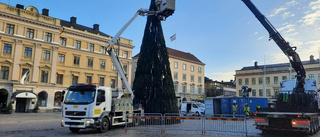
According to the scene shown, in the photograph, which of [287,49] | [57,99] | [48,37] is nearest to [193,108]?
[287,49]

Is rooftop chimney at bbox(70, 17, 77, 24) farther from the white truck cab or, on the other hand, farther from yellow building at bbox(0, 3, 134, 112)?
the white truck cab

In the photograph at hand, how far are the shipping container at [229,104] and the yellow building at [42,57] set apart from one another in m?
24.3

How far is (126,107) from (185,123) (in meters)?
3.82

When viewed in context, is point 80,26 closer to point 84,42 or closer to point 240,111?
point 84,42

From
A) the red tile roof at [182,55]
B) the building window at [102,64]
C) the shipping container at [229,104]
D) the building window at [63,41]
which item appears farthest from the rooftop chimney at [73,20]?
the shipping container at [229,104]

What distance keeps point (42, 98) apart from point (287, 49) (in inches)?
1378

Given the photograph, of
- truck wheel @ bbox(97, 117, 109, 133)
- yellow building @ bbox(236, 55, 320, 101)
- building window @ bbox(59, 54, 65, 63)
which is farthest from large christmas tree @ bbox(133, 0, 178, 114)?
yellow building @ bbox(236, 55, 320, 101)

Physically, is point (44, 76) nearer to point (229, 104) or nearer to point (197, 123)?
point (229, 104)

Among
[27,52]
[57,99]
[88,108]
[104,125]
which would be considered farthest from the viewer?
[57,99]

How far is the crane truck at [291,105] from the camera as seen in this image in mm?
11086

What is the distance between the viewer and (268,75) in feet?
203

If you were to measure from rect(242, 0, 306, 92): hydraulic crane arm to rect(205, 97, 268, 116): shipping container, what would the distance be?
442 inches

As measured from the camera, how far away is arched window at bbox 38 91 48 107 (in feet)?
122

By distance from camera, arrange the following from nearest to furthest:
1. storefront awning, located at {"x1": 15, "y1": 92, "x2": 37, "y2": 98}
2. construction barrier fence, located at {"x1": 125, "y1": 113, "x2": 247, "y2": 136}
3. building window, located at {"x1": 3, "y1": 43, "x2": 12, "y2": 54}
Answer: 1. construction barrier fence, located at {"x1": 125, "y1": 113, "x2": 247, "y2": 136}
2. storefront awning, located at {"x1": 15, "y1": 92, "x2": 37, "y2": 98}
3. building window, located at {"x1": 3, "y1": 43, "x2": 12, "y2": 54}
